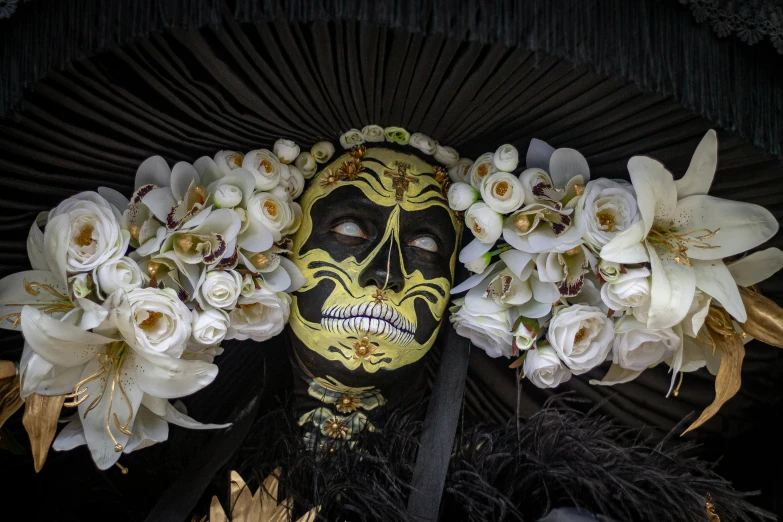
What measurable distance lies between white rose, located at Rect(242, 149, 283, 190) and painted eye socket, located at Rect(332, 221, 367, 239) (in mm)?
136

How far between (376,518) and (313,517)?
3.7 inches

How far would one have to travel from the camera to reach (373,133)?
4.80ft

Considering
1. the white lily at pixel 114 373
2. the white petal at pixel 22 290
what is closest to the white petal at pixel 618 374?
the white lily at pixel 114 373

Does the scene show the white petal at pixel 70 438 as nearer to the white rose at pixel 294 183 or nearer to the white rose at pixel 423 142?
the white rose at pixel 294 183

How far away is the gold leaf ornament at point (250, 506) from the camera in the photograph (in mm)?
1303

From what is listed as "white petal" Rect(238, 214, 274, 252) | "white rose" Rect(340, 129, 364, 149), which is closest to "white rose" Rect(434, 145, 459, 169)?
"white rose" Rect(340, 129, 364, 149)

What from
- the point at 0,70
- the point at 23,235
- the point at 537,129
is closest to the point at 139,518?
the point at 23,235

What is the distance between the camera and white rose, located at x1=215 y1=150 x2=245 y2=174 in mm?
1377

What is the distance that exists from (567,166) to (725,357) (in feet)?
1.27

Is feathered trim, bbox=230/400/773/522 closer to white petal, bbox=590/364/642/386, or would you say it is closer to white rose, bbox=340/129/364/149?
white petal, bbox=590/364/642/386

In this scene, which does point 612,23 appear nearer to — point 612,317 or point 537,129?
point 537,129

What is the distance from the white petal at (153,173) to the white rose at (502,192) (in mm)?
502

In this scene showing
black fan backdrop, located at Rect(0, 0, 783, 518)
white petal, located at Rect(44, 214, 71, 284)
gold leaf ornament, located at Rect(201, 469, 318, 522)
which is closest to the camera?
black fan backdrop, located at Rect(0, 0, 783, 518)

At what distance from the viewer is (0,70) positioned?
109cm
